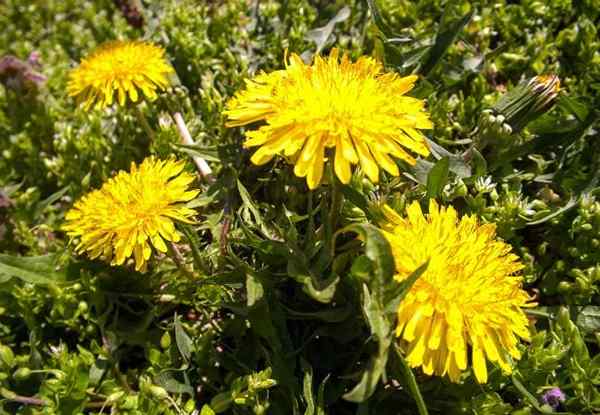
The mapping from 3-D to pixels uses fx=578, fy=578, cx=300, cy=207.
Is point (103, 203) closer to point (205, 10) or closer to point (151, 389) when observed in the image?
point (151, 389)

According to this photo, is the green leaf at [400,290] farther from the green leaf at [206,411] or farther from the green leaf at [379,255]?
the green leaf at [206,411]

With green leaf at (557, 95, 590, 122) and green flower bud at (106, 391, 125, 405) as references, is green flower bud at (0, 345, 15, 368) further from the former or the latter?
green leaf at (557, 95, 590, 122)

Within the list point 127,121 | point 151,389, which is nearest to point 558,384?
point 151,389

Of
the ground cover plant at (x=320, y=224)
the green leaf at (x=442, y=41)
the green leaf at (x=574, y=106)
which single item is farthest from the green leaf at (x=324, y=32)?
the green leaf at (x=574, y=106)

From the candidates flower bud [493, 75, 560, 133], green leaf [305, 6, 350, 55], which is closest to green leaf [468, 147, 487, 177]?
flower bud [493, 75, 560, 133]

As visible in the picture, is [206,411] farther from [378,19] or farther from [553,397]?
[378,19]
